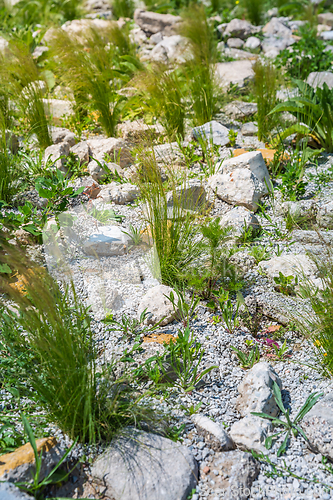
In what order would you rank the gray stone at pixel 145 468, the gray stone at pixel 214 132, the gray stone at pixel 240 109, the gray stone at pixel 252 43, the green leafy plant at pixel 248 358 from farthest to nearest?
the gray stone at pixel 252 43
the gray stone at pixel 240 109
the gray stone at pixel 214 132
the green leafy plant at pixel 248 358
the gray stone at pixel 145 468

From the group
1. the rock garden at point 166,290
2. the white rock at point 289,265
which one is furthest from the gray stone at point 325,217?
the white rock at point 289,265

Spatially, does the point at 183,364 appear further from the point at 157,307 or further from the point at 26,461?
the point at 26,461

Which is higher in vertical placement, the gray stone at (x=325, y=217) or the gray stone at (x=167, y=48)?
the gray stone at (x=167, y=48)

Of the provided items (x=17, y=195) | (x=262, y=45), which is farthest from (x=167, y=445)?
(x=262, y=45)

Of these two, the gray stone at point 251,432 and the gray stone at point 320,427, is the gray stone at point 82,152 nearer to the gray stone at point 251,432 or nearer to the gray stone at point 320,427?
the gray stone at point 251,432

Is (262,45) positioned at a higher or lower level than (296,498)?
higher

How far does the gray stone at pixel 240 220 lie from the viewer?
2.76m

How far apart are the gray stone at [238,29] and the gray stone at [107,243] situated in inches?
195

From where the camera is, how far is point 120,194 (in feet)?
10.1

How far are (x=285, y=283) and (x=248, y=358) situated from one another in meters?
0.54

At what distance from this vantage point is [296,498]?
150 centimetres

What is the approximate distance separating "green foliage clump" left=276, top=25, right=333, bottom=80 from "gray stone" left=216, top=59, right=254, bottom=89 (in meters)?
0.38

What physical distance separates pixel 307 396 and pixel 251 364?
0.29 meters

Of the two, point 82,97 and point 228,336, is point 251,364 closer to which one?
point 228,336
